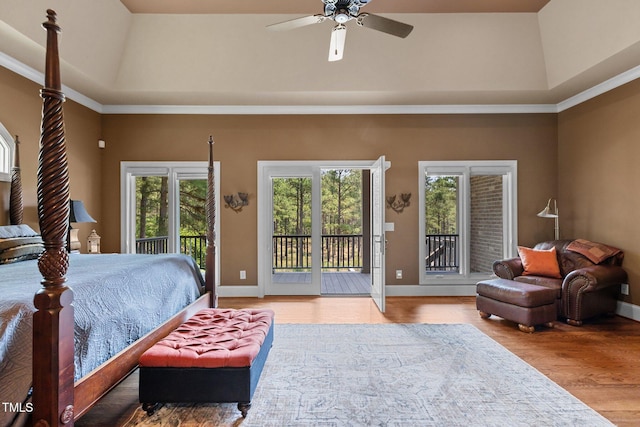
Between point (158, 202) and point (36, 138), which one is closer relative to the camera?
point (36, 138)

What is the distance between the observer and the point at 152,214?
5586mm

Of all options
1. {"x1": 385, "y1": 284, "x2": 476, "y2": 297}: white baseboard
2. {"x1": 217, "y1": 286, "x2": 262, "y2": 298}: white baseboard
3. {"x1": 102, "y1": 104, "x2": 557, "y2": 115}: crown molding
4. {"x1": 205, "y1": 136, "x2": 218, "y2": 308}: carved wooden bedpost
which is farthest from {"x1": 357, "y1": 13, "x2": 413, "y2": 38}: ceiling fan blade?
{"x1": 217, "y1": 286, "x2": 262, "y2": 298}: white baseboard

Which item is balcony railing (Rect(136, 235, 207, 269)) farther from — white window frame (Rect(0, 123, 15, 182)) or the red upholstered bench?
the red upholstered bench

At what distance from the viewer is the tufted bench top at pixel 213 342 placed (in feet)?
6.83

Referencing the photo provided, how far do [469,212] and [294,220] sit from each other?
2.89m

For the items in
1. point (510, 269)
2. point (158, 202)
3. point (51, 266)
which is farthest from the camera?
point (158, 202)

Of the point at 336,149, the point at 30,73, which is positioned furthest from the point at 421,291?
the point at 30,73

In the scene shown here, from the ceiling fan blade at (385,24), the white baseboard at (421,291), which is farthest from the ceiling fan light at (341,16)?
the white baseboard at (421,291)

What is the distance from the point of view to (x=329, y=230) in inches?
320

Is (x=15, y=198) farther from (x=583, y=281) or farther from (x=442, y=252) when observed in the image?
(x=583, y=281)

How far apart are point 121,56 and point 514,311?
229 inches

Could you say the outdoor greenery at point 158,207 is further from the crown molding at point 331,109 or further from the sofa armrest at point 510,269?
the sofa armrest at point 510,269

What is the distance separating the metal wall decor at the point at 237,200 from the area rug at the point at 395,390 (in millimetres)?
2535

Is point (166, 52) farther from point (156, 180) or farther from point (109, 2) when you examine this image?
point (156, 180)
